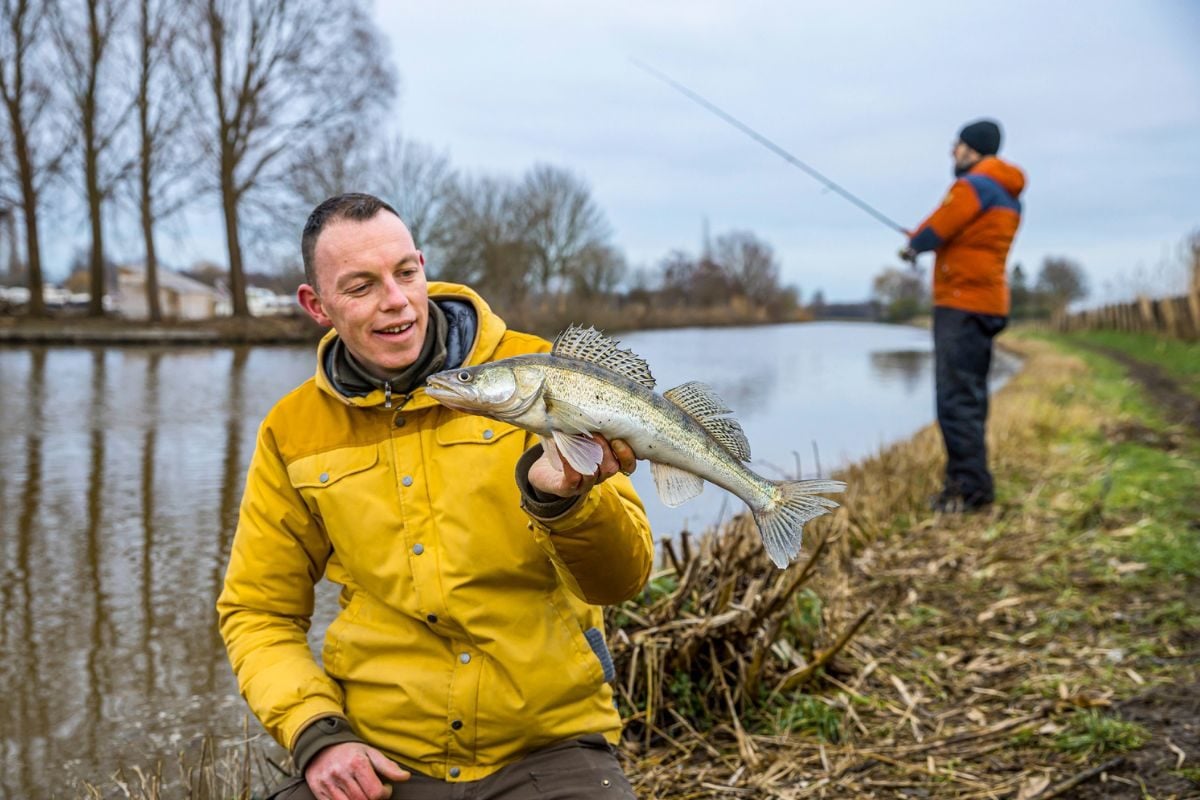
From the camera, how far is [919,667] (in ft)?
14.8

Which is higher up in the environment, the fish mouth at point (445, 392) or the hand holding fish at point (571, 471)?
the fish mouth at point (445, 392)

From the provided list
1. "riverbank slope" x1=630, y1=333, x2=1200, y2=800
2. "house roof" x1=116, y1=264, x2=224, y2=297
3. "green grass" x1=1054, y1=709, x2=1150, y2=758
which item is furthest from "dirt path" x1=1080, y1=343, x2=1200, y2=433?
"house roof" x1=116, y1=264, x2=224, y2=297

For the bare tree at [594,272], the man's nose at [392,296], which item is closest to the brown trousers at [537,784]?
the man's nose at [392,296]

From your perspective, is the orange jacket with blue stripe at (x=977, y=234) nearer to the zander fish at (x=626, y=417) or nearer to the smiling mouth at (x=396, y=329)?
the zander fish at (x=626, y=417)

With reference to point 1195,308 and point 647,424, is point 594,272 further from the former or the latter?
point 647,424

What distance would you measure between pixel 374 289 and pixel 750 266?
262 feet

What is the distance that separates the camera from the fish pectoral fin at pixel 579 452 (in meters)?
2.21

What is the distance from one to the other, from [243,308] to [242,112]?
22.7 feet

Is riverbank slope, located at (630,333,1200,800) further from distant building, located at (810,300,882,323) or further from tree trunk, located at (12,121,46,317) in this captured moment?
distant building, located at (810,300,882,323)

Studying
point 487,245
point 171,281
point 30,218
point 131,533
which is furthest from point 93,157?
point 171,281

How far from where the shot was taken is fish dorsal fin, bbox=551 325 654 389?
240 centimetres

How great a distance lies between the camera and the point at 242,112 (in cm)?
3309

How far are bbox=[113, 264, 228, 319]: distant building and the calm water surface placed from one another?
47705 mm

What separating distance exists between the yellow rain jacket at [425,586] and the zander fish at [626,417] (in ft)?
0.70
